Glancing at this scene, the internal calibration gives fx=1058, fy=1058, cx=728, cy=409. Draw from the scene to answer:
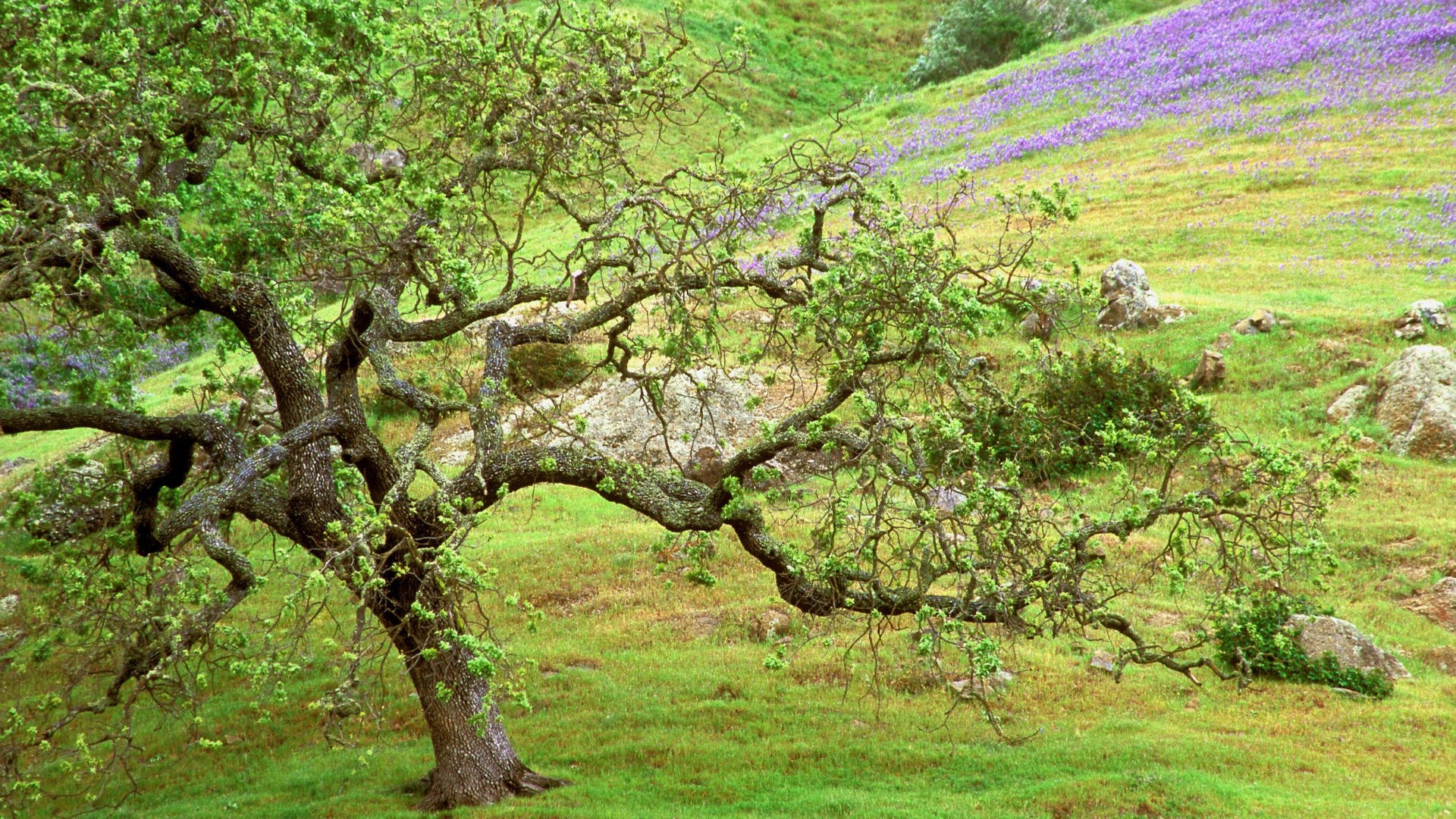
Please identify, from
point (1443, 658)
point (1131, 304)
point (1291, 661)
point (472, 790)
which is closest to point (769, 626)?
point (472, 790)

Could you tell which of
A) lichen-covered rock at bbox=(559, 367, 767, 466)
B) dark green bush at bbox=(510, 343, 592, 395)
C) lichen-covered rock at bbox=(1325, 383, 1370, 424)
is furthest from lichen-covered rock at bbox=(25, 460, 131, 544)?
lichen-covered rock at bbox=(1325, 383, 1370, 424)

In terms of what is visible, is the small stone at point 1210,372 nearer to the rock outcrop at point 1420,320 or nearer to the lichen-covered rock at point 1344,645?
the rock outcrop at point 1420,320

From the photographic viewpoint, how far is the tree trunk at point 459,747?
1410cm

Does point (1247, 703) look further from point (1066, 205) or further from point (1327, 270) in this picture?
point (1327, 270)

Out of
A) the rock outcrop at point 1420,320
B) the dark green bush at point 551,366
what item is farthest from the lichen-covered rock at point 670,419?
the rock outcrop at point 1420,320

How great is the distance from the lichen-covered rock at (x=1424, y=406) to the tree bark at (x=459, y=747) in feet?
73.3

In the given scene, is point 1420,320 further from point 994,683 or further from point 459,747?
point 459,747

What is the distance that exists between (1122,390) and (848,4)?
61.3 m

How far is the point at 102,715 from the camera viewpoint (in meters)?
19.5

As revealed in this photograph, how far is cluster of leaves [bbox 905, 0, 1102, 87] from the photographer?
67.1 m

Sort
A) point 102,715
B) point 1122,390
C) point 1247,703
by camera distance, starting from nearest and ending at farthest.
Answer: point 1247,703 → point 102,715 → point 1122,390

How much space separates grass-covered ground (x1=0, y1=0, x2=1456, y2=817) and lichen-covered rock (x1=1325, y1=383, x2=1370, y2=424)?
1.07ft

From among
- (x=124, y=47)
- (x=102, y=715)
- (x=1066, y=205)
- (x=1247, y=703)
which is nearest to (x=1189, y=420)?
(x=1066, y=205)

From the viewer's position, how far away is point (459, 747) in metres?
14.3
